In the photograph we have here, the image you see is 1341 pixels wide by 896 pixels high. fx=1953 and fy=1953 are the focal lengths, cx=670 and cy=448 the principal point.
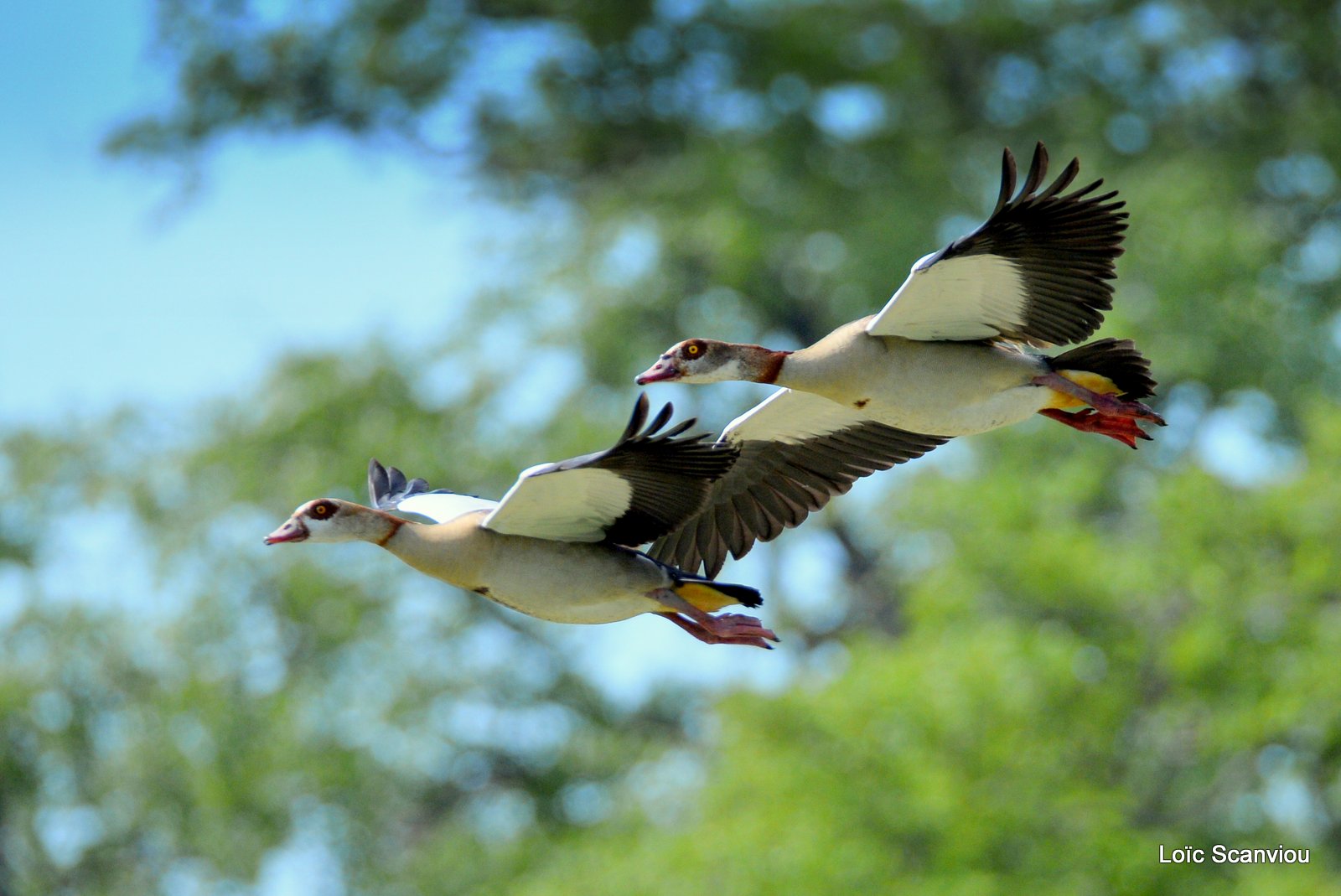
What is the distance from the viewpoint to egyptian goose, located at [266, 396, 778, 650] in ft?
22.5

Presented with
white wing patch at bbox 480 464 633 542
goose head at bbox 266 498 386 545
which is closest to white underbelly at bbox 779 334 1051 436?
white wing patch at bbox 480 464 633 542

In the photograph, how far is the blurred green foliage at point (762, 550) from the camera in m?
23.1

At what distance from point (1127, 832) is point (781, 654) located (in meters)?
14.0

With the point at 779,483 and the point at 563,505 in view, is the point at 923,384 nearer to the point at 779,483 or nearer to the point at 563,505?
the point at 779,483

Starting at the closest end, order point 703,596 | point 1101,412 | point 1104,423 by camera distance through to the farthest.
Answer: point 703,596 < point 1101,412 < point 1104,423

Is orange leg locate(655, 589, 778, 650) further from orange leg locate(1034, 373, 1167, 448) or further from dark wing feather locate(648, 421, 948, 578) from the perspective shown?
orange leg locate(1034, 373, 1167, 448)

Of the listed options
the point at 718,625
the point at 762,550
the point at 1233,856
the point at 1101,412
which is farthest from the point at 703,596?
the point at 762,550

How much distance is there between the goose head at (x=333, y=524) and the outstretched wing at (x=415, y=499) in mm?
337

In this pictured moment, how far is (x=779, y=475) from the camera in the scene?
27.5 ft

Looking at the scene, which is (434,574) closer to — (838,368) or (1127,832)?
(838,368)

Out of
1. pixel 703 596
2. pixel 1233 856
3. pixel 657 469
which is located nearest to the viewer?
pixel 657 469

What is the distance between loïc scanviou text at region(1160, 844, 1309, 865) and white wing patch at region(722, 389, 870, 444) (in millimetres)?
13787

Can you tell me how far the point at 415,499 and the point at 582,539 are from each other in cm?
118

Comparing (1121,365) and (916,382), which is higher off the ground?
(1121,365)
